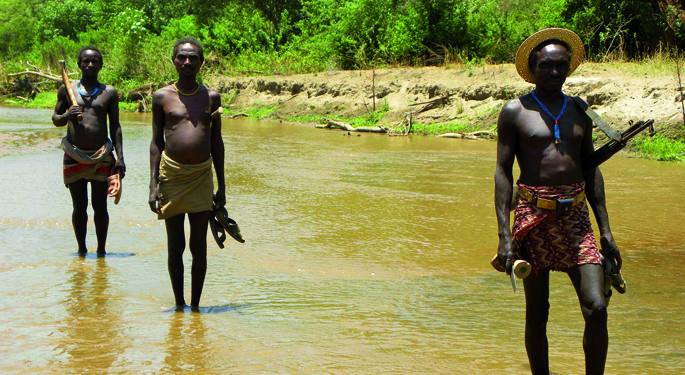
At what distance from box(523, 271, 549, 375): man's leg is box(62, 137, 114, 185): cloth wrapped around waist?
444cm

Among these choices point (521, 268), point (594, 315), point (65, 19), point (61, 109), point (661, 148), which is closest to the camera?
point (594, 315)

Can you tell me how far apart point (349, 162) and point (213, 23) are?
85.9 feet

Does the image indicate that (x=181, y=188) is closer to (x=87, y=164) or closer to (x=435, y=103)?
(x=87, y=164)

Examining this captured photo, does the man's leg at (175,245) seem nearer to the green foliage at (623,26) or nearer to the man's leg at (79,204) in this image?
the man's leg at (79,204)

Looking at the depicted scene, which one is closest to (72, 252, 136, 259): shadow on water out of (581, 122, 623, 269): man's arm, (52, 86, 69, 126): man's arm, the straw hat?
(52, 86, 69, 126): man's arm

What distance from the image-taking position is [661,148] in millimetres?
16531

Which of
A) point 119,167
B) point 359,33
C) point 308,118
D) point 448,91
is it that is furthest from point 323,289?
point 359,33

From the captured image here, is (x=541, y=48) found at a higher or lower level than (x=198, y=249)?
higher

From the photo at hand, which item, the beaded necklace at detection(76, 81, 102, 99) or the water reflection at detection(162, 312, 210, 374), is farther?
the beaded necklace at detection(76, 81, 102, 99)

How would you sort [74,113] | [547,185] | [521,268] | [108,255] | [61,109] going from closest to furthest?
[521,268]
[547,185]
[74,113]
[61,109]
[108,255]

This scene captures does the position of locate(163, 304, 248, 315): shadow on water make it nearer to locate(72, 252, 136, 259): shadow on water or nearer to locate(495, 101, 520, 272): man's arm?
locate(72, 252, 136, 259): shadow on water

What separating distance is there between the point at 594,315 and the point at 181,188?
9.71 ft

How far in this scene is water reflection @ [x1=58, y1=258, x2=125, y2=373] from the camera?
507 centimetres

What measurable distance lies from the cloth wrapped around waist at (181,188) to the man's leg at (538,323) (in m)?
2.46
